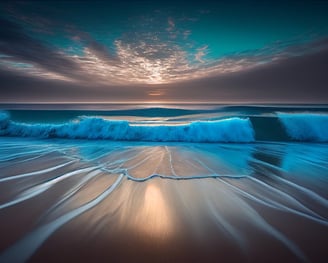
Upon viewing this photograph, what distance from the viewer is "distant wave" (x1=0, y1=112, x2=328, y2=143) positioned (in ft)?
24.6

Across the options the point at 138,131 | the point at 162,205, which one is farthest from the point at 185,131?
the point at 162,205

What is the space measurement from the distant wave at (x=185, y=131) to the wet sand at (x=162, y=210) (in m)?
2.87

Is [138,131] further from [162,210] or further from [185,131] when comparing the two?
[162,210]

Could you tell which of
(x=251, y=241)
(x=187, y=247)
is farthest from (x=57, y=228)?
(x=251, y=241)

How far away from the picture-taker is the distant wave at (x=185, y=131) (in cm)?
A: 750

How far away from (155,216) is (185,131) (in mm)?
5532

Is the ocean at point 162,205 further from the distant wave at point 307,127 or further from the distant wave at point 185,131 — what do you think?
the distant wave at point 307,127

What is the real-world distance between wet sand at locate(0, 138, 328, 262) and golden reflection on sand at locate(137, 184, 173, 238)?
0.05ft

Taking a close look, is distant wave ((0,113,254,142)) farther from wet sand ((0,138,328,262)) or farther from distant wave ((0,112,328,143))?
A: wet sand ((0,138,328,262))

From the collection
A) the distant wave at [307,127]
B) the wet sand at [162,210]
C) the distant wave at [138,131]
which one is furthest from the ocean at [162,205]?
the distant wave at [307,127]

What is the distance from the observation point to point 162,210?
2500 mm

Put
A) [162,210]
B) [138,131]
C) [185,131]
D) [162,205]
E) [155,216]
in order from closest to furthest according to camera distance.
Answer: [155,216] < [162,210] < [162,205] < [185,131] < [138,131]

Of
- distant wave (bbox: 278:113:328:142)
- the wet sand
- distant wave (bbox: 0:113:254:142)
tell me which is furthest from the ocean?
distant wave (bbox: 278:113:328:142)

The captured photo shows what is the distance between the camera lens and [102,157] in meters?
5.04
